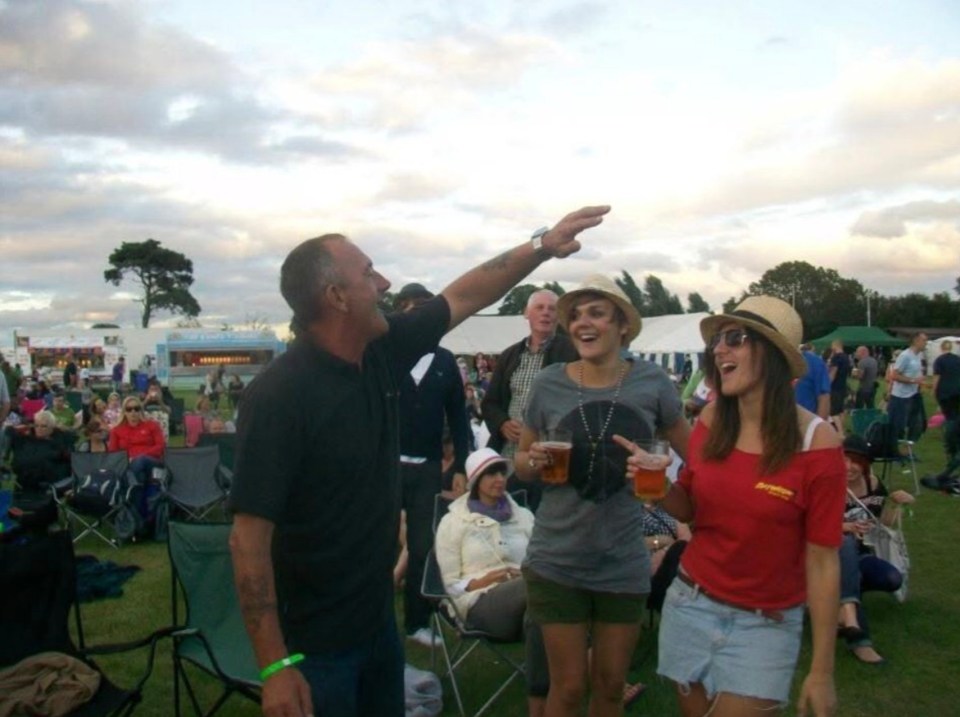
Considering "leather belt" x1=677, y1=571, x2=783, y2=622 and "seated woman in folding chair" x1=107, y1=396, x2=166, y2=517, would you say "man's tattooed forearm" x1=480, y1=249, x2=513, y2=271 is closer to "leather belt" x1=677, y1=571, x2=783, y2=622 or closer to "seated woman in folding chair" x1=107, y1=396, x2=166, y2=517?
"leather belt" x1=677, y1=571, x2=783, y2=622

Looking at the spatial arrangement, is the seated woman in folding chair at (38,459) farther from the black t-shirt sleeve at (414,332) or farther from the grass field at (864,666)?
the black t-shirt sleeve at (414,332)

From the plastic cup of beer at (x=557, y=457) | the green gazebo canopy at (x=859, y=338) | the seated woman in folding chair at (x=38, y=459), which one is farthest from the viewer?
the green gazebo canopy at (x=859, y=338)

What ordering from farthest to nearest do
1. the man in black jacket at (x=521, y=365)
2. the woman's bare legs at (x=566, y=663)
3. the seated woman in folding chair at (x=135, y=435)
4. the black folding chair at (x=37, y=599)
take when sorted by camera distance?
the seated woman in folding chair at (x=135, y=435)
the man in black jacket at (x=521, y=365)
the black folding chair at (x=37, y=599)
the woman's bare legs at (x=566, y=663)

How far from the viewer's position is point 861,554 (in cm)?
576

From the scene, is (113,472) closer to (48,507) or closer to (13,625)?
(48,507)

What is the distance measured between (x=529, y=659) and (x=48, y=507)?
4.54m

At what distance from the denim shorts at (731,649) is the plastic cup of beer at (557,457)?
533 millimetres

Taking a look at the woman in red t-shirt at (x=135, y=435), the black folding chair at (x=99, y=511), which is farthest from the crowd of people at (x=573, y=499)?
the woman in red t-shirt at (x=135, y=435)

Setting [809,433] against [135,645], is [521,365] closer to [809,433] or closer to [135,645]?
[135,645]

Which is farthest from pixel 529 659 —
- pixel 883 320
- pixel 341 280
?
pixel 883 320

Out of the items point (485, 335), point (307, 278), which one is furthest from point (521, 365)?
point (485, 335)

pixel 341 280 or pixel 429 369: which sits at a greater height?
pixel 341 280

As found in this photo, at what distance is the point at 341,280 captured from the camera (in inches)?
88.8

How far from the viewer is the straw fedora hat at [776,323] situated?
102 inches
